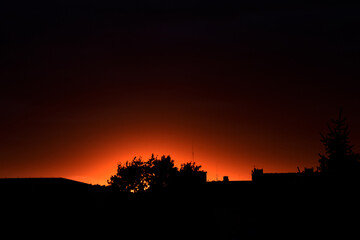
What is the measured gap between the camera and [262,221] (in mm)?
40000

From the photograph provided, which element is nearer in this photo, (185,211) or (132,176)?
(185,211)

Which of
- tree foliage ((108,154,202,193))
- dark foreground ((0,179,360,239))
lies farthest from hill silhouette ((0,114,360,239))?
tree foliage ((108,154,202,193))

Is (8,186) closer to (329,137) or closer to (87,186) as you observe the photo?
(87,186)

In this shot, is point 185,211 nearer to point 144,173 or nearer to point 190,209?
point 190,209

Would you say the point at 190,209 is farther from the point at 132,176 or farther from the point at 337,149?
the point at 132,176

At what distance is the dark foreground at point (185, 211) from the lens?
3700 centimetres

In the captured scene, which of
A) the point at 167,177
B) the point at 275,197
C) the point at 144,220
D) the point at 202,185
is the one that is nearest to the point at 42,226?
the point at 144,220

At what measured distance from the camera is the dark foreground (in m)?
37.0

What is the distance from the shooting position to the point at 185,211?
43906mm

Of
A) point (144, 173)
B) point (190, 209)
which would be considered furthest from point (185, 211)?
point (144, 173)

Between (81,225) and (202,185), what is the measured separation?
37.5ft

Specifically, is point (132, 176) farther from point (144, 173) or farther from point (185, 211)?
point (185, 211)

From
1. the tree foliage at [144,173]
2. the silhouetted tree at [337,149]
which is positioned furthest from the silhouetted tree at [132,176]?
the silhouetted tree at [337,149]

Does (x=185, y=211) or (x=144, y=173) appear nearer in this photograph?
(x=185, y=211)
